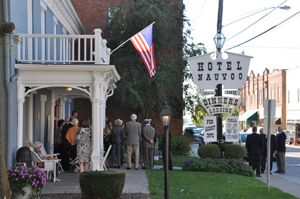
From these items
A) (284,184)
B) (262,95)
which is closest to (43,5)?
(284,184)

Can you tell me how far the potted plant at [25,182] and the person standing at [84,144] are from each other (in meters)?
2.58

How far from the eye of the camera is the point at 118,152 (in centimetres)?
1261

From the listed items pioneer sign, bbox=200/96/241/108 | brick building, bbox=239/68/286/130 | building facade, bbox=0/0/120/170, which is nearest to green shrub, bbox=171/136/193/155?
pioneer sign, bbox=200/96/241/108

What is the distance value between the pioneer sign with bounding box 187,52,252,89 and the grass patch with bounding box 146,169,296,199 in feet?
10.1

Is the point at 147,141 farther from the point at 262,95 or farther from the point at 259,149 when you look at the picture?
the point at 262,95

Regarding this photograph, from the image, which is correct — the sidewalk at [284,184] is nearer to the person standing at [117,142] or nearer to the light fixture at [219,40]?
the light fixture at [219,40]

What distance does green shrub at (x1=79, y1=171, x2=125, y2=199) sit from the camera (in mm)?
7242

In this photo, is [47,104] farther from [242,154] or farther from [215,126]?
[242,154]

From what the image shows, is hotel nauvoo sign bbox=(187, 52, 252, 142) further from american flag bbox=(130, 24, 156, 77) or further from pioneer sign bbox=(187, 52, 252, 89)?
american flag bbox=(130, 24, 156, 77)

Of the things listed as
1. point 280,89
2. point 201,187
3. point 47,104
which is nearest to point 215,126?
point 201,187

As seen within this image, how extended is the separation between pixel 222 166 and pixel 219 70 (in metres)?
3.24

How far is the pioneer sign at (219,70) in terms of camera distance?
12.1m

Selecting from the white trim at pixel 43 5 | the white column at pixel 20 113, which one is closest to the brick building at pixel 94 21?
the white trim at pixel 43 5

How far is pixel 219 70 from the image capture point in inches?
481
